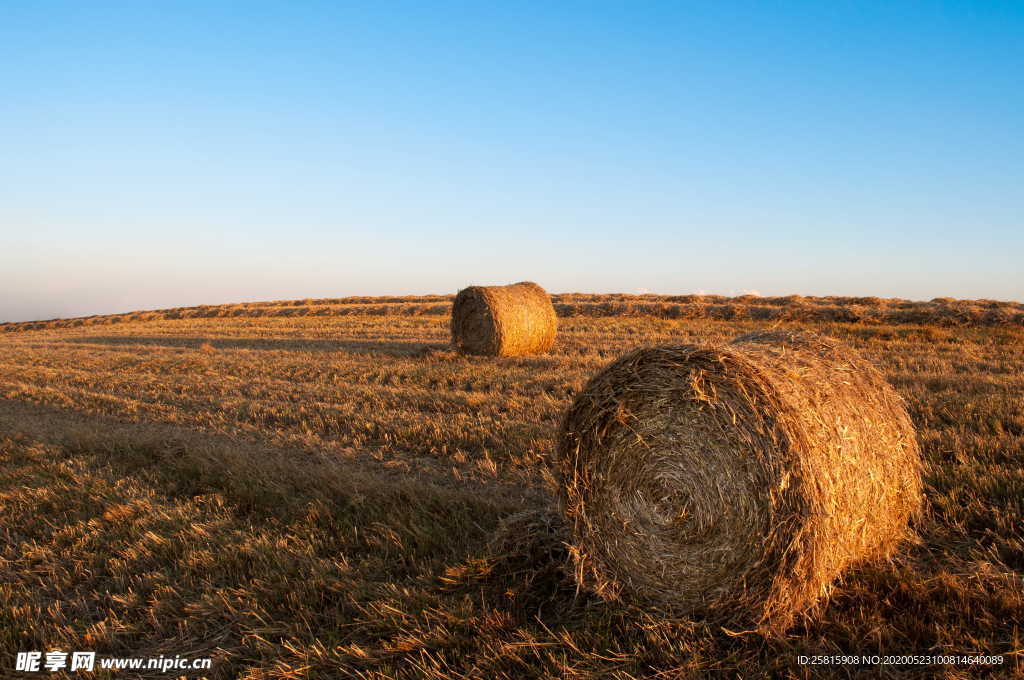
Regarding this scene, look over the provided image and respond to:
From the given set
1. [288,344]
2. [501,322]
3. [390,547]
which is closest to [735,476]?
[390,547]

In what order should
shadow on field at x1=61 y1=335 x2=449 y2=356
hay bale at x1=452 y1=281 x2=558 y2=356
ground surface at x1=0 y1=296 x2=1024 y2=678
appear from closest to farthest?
1. ground surface at x1=0 y1=296 x2=1024 y2=678
2. hay bale at x1=452 y1=281 x2=558 y2=356
3. shadow on field at x1=61 y1=335 x2=449 y2=356

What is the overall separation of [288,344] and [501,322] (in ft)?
26.9

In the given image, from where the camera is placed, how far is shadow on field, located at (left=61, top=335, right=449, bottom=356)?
16344 mm

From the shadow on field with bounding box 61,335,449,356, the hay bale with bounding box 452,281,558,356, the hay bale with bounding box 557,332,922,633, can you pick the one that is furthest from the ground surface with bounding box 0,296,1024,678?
the shadow on field with bounding box 61,335,449,356

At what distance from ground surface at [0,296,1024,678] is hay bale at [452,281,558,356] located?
14.2ft

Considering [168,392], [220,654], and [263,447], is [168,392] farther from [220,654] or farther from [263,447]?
[220,654]

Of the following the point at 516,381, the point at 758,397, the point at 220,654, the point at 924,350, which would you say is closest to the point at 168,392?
the point at 516,381

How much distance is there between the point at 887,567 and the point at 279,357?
48.4 ft

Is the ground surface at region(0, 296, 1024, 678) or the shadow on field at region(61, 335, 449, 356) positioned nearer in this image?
the ground surface at region(0, 296, 1024, 678)

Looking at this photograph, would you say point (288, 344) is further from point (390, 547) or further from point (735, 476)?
point (735, 476)

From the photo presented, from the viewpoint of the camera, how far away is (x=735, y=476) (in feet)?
12.2

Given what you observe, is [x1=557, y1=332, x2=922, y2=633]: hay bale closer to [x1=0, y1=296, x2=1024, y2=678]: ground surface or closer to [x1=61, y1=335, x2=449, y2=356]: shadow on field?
[x1=0, y1=296, x2=1024, y2=678]: ground surface

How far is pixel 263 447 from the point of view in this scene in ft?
24.8

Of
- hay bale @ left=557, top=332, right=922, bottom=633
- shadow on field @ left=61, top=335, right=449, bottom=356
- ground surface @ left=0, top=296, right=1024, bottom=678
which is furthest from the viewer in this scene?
shadow on field @ left=61, top=335, right=449, bottom=356
